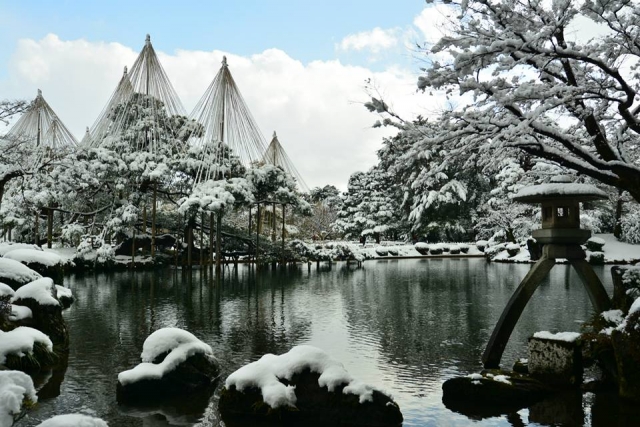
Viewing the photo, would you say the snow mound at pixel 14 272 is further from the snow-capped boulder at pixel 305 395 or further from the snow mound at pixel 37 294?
the snow-capped boulder at pixel 305 395

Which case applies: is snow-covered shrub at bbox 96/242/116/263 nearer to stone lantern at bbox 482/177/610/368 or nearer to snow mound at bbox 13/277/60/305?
snow mound at bbox 13/277/60/305

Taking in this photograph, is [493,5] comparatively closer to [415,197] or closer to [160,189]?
[160,189]

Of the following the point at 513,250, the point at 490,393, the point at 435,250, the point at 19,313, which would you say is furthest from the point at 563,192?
the point at 435,250

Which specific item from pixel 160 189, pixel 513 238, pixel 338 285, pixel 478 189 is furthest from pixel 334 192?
pixel 338 285

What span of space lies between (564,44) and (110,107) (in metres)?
27.1

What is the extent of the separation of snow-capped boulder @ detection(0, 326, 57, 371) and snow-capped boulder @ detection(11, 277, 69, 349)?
0.82 meters

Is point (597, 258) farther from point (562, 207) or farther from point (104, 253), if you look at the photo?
point (104, 253)

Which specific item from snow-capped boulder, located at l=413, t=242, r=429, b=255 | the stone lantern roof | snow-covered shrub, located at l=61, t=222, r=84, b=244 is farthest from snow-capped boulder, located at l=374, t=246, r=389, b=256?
the stone lantern roof

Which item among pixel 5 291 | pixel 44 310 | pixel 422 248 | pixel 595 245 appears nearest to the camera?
pixel 44 310

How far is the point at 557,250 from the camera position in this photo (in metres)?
8.22

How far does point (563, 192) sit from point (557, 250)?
2.97 feet

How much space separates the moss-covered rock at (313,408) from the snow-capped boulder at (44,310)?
4.60 meters

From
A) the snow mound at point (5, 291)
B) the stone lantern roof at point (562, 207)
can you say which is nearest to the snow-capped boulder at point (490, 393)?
the stone lantern roof at point (562, 207)

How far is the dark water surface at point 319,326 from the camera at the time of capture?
267 inches
